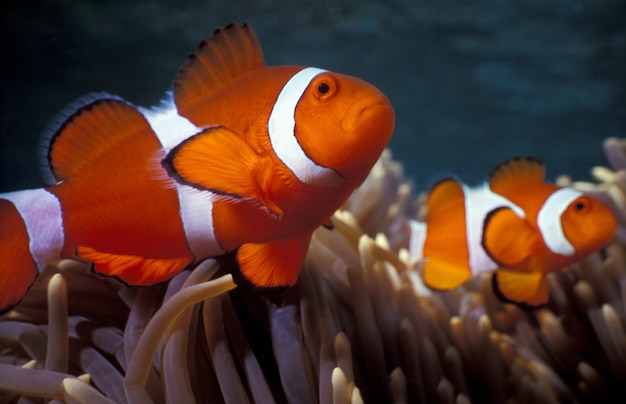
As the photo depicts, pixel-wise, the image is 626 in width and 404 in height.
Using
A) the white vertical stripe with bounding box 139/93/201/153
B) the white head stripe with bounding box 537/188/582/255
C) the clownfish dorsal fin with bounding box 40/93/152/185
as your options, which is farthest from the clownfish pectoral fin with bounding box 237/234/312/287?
the white head stripe with bounding box 537/188/582/255

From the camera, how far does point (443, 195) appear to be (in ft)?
5.72

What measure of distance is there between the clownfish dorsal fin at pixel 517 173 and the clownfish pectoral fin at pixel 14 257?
4.49 feet

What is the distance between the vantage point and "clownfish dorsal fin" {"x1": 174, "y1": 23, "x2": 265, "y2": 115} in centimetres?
112

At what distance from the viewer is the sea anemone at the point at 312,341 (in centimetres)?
99

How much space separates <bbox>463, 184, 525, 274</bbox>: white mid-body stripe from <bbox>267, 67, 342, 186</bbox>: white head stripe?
863 mm

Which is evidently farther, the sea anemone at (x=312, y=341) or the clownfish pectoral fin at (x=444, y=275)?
the clownfish pectoral fin at (x=444, y=275)

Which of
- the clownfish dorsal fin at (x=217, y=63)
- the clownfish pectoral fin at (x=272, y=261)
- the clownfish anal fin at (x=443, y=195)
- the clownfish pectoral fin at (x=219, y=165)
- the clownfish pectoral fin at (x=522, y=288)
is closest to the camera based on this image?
the clownfish pectoral fin at (x=219, y=165)

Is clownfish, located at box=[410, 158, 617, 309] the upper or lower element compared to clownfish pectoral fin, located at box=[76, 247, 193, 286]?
upper

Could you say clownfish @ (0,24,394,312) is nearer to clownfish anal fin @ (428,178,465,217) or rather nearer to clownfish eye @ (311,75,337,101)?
clownfish eye @ (311,75,337,101)

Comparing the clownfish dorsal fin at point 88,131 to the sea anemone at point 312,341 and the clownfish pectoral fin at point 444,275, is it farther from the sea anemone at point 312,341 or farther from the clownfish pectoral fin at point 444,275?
the clownfish pectoral fin at point 444,275

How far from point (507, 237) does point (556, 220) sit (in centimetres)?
15

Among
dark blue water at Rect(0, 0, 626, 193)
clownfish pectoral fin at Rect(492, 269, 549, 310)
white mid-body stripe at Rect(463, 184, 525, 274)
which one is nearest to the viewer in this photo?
clownfish pectoral fin at Rect(492, 269, 549, 310)

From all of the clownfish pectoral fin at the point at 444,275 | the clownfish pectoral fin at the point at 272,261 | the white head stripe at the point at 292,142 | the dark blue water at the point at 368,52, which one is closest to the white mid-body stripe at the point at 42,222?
the clownfish pectoral fin at the point at 272,261

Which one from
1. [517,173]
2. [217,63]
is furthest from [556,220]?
[217,63]
